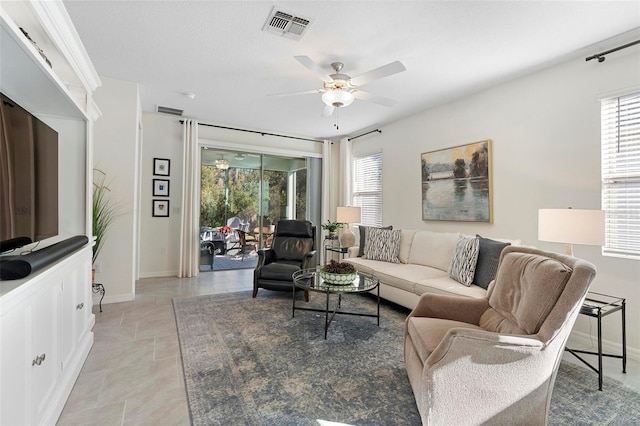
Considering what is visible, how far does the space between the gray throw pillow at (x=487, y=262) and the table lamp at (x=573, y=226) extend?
20.1 inches

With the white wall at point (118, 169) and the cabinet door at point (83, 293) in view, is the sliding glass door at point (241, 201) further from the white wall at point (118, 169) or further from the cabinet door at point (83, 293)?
the cabinet door at point (83, 293)

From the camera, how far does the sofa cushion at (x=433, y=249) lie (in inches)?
143

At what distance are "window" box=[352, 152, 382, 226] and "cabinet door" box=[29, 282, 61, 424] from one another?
4.66 metres

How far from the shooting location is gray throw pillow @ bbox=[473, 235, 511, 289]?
2884 millimetres

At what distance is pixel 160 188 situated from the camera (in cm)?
511

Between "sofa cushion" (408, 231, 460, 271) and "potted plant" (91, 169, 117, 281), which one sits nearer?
"potted plant" (91, 169, 117, 281)

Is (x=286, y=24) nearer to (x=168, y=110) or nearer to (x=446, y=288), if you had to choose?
(x=446, y=288)

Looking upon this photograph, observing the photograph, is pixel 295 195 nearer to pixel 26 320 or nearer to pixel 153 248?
pixel 153 248

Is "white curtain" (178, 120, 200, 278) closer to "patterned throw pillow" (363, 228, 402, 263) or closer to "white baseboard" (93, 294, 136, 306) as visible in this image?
"white baseboard" (93, 294, 136, 306)

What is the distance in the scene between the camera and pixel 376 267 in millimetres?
3844

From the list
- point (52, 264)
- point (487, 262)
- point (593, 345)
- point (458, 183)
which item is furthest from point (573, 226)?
point (52, 264)

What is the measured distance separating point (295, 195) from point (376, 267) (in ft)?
10.3

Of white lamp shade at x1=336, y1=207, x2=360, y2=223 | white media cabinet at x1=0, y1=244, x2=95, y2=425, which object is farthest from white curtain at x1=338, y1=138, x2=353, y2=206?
white media cabinet at x1=0, y1=244, x2=95, y2=425

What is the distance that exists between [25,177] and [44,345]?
35.7 inches
